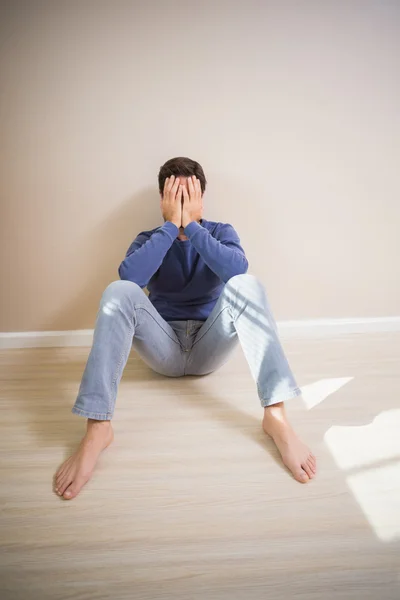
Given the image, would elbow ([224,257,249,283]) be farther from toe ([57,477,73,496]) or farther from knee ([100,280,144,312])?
toe ([57,477,73,496])

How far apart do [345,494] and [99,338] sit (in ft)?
2.60

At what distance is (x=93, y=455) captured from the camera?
1.12 m

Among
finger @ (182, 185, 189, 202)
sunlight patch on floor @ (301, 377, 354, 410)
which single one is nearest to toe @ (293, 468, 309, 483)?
sunlight patch on floor @ (301, 377, 354, 410)

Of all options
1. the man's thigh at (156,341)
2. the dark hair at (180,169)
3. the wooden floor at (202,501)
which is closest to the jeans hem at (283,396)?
the wooden floor at (202,501)

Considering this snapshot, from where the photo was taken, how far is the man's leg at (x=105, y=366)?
109 centimetres

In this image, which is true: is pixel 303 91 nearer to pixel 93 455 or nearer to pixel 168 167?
pixel 168 167

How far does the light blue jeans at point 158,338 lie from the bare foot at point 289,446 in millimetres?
51

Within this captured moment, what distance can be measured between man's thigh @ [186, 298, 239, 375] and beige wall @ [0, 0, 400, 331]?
638mm

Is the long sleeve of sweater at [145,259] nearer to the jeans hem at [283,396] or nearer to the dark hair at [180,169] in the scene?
the dark hair at [180,169]

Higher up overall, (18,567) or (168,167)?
(168,167)

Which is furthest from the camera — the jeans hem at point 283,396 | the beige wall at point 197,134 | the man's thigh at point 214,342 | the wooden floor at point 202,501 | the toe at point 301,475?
the beige wall at point 197,134

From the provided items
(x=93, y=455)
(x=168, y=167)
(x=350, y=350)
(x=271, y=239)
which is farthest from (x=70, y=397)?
(x=350, y=350)

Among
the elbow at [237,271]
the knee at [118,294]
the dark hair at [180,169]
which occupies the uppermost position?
the dark hair at [180,169]

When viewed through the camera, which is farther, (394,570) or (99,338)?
(99,338)
